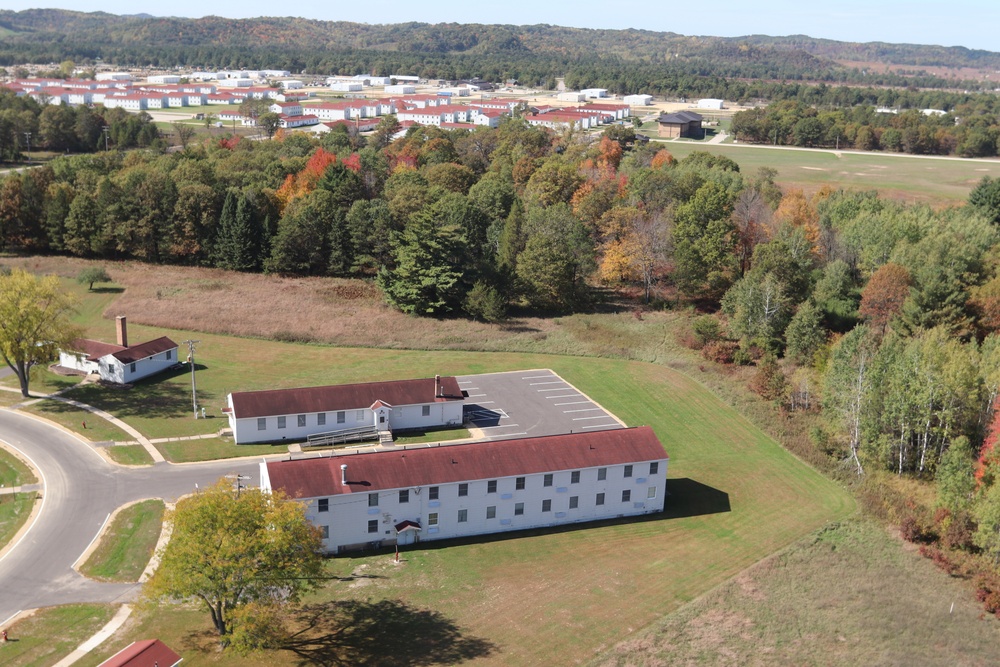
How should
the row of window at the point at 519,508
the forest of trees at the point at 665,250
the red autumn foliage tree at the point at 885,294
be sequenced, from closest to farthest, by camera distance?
the row of window at the point at 519,508, the forest of trees at the point at 665,250, the red autumn foliage tree at the point at 885,294

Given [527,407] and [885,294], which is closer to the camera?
[527,407]

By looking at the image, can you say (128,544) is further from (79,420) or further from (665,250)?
(665,250)

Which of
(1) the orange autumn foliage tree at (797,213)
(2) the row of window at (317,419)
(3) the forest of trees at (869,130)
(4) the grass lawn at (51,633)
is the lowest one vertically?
(4) the grass lawn at (51,633)

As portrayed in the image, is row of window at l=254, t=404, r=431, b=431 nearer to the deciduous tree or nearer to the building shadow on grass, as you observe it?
the building shadow on grass

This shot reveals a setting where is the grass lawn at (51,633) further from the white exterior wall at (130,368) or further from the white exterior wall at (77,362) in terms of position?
the white exterior wall at (77,362)

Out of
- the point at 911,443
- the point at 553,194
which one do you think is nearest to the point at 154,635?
the point at 911,443

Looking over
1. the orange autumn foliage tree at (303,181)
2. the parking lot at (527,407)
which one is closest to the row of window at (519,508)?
the parking lot at (527,407)

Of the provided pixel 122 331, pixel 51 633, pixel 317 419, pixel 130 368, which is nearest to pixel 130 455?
pixel 317 419
